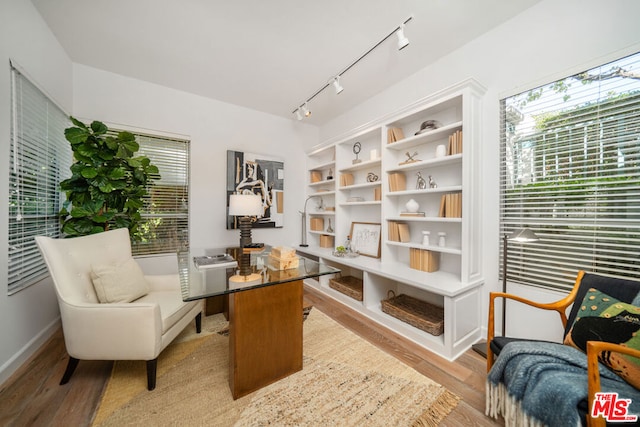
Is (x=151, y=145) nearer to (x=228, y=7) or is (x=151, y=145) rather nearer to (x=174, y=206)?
(x=174, y=206)

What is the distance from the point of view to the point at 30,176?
1.93 metres

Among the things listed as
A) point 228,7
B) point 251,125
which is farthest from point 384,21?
point 251,125

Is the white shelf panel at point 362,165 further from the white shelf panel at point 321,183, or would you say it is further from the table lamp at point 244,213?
the table lamp at point 244,213

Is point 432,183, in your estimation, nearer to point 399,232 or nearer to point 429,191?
point 429,191

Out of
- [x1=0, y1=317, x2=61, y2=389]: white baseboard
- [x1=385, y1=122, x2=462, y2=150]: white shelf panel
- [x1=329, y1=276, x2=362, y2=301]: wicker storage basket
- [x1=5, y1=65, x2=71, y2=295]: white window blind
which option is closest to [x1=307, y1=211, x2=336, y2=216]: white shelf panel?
[x1=329, y1=276, x2=362, y2=301]: wicker storage basket

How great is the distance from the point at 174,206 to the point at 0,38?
77.5 inches

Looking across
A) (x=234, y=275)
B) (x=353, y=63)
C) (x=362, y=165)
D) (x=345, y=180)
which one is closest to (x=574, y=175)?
(x=362, y=165)

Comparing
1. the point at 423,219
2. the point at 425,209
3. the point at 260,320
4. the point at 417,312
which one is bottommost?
the point at 417,312

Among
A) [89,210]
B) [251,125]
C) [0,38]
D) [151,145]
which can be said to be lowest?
[89,210]

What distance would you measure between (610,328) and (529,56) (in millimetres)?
2044

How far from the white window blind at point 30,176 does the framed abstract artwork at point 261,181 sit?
174 centimetres

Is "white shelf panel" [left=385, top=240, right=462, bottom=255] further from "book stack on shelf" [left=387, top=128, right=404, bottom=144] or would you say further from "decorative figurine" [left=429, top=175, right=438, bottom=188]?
"book stack on shelf" [left=387, top=128, right=404, bottom=144]

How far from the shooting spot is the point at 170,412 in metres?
1.35

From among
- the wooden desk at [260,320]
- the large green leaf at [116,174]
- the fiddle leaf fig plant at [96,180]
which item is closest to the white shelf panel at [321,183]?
the wooden desk at [260,320]
